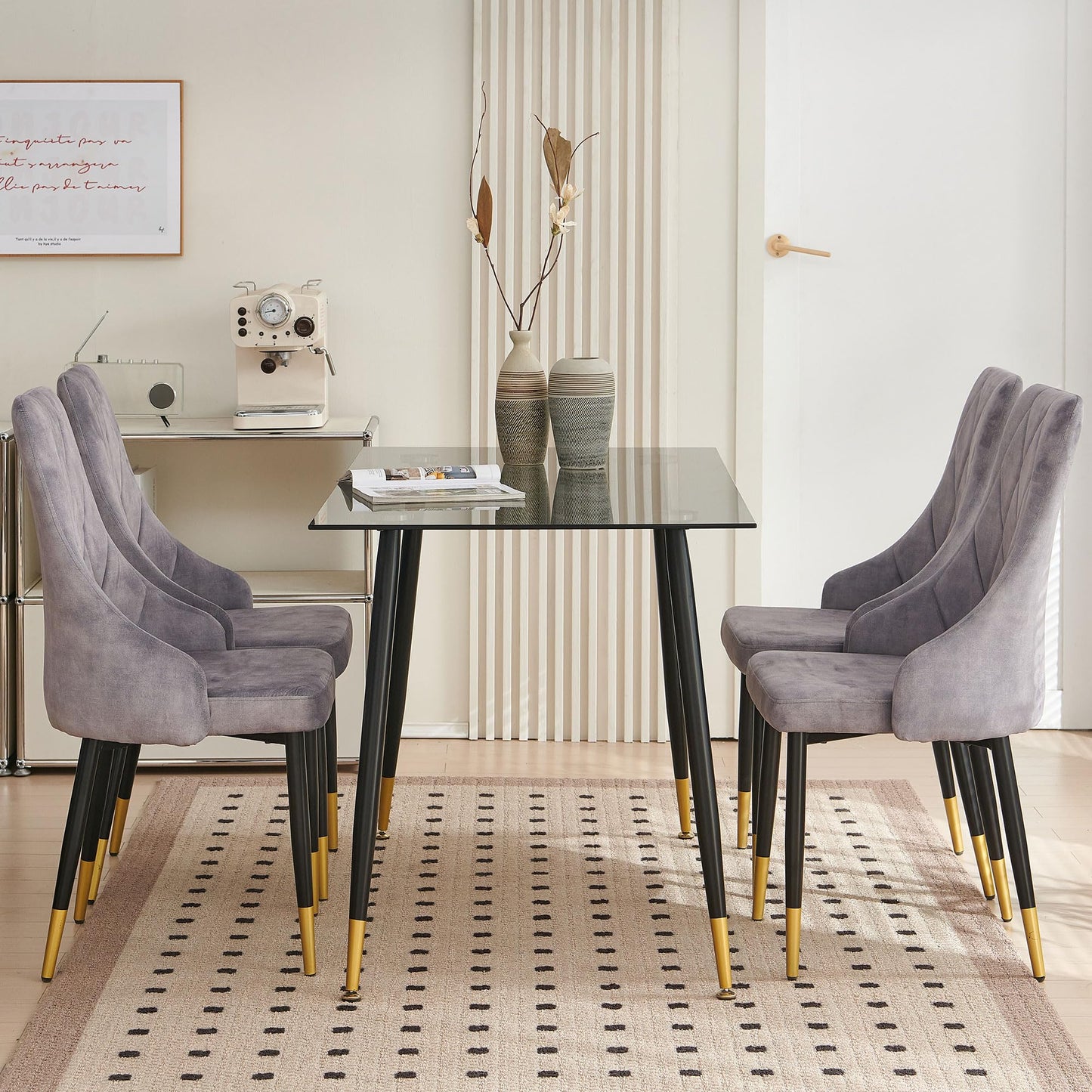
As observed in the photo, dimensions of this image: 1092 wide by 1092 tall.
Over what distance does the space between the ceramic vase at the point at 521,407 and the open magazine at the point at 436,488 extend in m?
0.29

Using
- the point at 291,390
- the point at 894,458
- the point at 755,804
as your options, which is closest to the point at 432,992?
the point at 755,804

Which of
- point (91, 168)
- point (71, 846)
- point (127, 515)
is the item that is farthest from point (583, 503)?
point (91, 168)

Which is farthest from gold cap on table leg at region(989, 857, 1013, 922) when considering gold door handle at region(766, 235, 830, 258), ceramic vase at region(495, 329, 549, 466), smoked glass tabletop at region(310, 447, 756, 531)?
gold door handle at region(766, 235, 830, 258)

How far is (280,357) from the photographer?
3463 mm

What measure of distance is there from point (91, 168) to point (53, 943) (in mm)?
2157

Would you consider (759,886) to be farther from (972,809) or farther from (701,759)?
(972,809)

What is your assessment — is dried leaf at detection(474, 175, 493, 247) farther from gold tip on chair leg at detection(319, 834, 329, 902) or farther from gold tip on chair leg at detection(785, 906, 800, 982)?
gold tip on chair leg at detection(785, 906, 800, 982)

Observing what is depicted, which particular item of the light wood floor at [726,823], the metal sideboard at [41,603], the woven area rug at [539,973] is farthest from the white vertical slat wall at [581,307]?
the woven area rug at [539,973]

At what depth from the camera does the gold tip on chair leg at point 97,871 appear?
264 centimetres

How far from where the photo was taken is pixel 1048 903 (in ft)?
8.84

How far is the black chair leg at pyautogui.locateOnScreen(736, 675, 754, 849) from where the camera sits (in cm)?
283

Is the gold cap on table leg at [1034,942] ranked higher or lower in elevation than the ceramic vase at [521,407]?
lower

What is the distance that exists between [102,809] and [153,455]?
145 cm

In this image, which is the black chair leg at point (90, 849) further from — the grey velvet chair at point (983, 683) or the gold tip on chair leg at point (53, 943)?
the grey velvet chair at point (983, 683)
